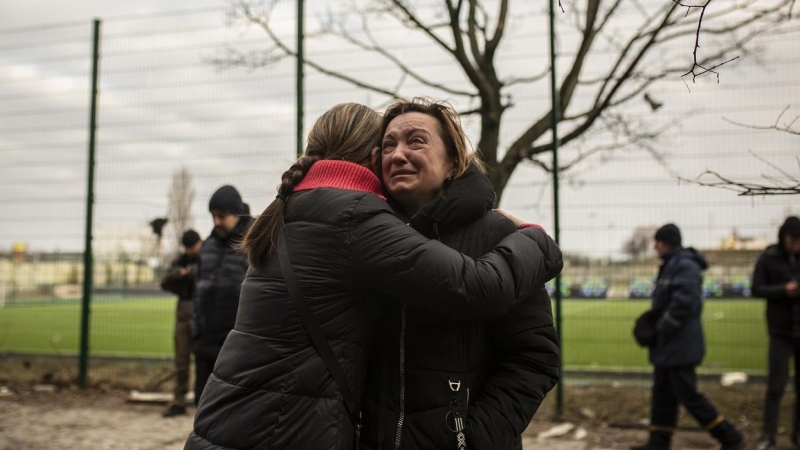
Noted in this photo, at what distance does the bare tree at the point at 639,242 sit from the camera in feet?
20.5

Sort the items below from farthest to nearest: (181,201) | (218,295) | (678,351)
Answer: (181,201)
(678,351)
(218,295)

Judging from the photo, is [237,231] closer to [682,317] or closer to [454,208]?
[454,208]

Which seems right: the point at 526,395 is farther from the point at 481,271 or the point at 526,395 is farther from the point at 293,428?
the point at 293,428

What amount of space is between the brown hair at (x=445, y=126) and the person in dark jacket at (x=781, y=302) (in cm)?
422

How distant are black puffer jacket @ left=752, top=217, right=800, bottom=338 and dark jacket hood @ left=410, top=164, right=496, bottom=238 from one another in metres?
4.34

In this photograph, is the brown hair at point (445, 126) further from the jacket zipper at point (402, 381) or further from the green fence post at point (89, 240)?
the green fence post at point (89, 240)

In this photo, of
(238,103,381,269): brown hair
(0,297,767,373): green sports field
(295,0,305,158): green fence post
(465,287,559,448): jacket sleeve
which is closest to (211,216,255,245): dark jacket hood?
(295,0,305,158): green fence post

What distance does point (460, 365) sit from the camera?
1.93m

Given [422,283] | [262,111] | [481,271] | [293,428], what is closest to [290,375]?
[293,428]

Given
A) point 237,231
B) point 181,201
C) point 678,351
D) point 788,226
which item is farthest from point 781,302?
point 181,201

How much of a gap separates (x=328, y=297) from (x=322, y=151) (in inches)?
19.6

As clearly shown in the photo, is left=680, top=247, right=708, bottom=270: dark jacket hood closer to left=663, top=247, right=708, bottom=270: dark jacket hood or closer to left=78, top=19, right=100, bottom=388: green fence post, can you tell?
left=663, top=247, right=708, bottom=270: dark jacket hood

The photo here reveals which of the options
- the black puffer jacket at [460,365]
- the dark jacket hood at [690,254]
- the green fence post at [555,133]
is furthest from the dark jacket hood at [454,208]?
the green fence post at [555,133]

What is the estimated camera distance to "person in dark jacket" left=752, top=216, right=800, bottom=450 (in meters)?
5.19
